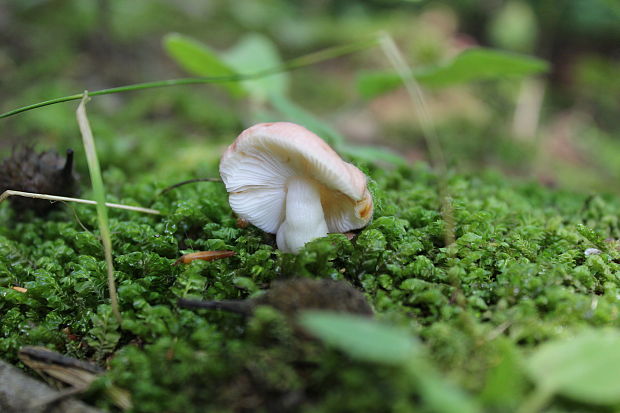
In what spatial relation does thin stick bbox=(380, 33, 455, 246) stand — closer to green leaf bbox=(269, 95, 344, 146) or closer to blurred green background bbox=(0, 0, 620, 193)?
green leaf bbox=(269, 95, 344, 146)

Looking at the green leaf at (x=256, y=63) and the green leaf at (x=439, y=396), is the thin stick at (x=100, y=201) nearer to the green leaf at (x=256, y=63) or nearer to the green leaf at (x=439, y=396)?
the green leaf at (x=439, y=396)

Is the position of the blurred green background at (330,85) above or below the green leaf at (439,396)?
above

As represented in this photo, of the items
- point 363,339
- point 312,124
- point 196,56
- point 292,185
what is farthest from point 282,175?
point 196,56

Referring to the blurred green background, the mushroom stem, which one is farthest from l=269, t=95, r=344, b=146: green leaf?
the mushroom stem

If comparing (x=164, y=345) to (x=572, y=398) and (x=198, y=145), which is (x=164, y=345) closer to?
(x=572, y=398)

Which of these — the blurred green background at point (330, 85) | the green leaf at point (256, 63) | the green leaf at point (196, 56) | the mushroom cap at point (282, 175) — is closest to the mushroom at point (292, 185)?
the mushroom cap at point (282, 175)

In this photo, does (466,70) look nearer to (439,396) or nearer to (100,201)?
(100,201)
